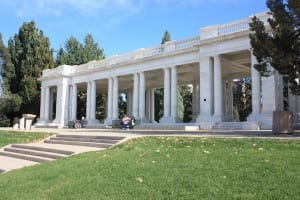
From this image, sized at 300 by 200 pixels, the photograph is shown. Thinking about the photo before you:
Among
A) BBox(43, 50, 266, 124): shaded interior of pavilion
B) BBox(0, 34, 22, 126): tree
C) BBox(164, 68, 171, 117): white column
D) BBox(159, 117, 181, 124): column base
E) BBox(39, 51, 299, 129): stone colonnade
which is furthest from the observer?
BBox(0, 34, 22, 126): tree

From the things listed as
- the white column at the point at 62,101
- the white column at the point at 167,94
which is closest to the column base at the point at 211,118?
the white column at the point at 167,94

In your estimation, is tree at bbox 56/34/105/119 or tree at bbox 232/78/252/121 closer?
tree at bbox 56/34/105/119

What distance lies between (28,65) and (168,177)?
179ft

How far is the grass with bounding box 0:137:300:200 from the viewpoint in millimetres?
6641

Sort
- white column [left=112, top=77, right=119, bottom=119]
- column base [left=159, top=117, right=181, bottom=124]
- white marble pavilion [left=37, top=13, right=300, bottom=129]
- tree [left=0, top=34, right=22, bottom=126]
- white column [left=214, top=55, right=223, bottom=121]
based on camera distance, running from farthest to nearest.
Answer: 1. tree [left=0, top=34, right=22, bottom=126]
2. white column [left=112, top=77, right=119, bottom=119]
3. column base [left=159, top=117, right=181, bottom=124]
4. white column [left=214, top=55, right=223, bottom=121]
5. white marble pavilion [left=37, top=13, right=300, bottom=129]

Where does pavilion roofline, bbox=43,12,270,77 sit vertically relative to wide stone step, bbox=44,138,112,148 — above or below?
above

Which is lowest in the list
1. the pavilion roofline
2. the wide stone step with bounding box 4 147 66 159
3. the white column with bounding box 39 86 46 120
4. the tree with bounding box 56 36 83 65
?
the wide stone step with bounding box 4 147 66 159

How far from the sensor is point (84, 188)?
25.7 feet

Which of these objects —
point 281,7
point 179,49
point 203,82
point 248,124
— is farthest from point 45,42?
point 281,7

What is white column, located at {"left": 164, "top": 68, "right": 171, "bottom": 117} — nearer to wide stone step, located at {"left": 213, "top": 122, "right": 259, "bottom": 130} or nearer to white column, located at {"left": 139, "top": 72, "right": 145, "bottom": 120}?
white column, located at {"left": 139, "top": 72, "right": 145, "bottom": 120}

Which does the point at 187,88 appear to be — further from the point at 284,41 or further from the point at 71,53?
the point at 284,41

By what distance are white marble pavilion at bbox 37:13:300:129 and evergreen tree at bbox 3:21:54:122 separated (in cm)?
379

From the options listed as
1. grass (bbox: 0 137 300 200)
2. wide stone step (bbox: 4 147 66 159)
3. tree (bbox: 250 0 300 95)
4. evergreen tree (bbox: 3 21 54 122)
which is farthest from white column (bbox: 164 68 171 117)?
evergreen tree (bbox: 3 21 54 122)

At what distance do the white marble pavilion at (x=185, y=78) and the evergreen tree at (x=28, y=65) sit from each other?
3.79 m
